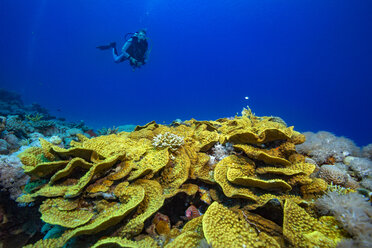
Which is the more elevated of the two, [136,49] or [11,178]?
[136,49]

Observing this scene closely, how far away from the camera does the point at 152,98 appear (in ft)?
617

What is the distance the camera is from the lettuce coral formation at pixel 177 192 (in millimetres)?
2053

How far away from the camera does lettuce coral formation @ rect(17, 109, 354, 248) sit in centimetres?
205

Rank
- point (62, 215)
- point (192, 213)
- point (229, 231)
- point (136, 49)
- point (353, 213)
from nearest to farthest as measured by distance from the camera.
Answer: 1. point (353, 213)
2. point (229, 231)
3. point (62, 215)
4. point (192, 213)
5. point (136, 49)

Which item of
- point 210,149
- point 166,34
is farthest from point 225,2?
point 210,149

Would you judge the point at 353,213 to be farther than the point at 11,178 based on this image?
No

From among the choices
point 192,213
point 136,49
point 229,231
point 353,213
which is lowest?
point 229,231

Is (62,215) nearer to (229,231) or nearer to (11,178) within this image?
(11,178)

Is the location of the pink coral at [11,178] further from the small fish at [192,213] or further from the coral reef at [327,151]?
the coral reef at [327,151]

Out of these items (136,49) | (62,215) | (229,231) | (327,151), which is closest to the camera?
(229,231)

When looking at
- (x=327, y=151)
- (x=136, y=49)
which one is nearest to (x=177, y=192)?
(x=327, y=151)

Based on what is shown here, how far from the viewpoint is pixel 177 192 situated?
272 cm

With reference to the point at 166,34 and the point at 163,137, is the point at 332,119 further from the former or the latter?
the point at 166,34

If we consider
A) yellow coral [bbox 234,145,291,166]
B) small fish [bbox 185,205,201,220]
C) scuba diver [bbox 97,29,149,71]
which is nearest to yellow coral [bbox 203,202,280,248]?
small fish [bbox 185,205,201,220]
